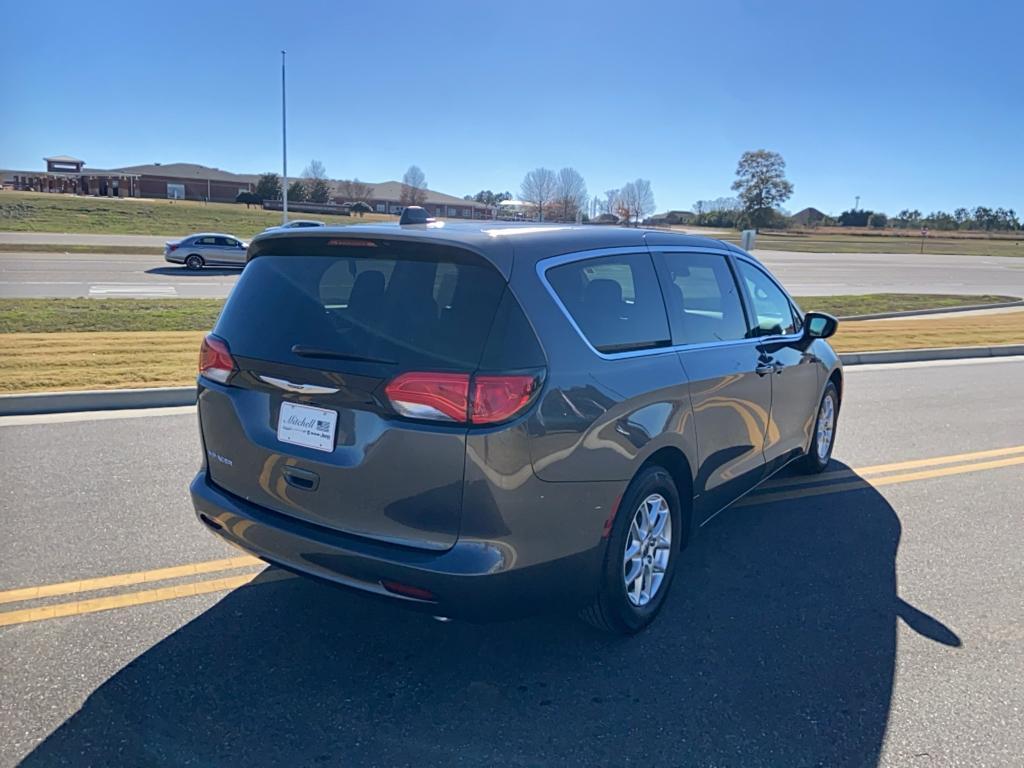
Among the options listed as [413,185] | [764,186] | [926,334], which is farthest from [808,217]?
[926,334]

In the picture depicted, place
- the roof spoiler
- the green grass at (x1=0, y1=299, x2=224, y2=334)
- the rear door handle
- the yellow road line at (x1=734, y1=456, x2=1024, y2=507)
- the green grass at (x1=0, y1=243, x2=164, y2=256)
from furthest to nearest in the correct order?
the green grass at (x1=0, y1=243, x2=164, y2=256) < the green grass at (x1=0, y1=299, x2=224, y2=334) < the yellow road line at (x1=734, y1=456, x2=1024, y2=507) < the roof spoiler < the rear door handle

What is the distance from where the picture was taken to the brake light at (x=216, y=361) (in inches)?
130

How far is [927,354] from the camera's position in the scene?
1264cm

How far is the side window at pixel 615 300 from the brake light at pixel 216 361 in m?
1.43

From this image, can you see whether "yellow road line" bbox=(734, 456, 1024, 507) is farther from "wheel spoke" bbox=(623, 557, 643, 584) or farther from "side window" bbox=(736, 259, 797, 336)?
"wheel spoke" bbox=(623, 557, 643, 584)

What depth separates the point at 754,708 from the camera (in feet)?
9.84

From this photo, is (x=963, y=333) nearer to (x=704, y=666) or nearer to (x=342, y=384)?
(x=704, y=666)

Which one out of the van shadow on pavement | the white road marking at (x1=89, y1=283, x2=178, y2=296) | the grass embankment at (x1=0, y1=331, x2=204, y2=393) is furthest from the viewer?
the white road marking at (x1=89, y1=283, x2=178, y2=296)

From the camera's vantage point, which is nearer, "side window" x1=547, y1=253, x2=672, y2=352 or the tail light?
the tail light

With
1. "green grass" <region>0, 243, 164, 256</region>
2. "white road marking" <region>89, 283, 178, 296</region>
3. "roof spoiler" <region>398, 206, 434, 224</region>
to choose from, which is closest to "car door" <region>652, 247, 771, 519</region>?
"roof spoiler" <region>398, 206, 434, 224</region>

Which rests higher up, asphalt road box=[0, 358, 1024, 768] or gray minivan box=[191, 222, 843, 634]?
gray minivan box=[191, 222, 843, 634]

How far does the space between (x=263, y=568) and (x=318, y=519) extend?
1271 millimetres

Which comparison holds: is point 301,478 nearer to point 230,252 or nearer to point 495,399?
point 495,399

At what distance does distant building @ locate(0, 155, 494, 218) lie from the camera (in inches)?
3420
